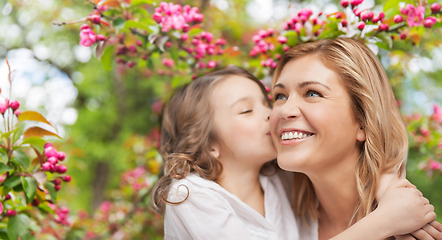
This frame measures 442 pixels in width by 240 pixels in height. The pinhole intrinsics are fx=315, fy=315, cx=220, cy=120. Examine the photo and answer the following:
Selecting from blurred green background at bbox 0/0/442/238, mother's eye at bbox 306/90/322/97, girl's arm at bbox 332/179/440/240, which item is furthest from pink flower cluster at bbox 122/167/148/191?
girl's arm at bbox 332/179/440/240

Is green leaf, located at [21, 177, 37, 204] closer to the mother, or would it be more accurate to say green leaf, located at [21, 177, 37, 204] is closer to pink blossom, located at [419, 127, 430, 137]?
the mother

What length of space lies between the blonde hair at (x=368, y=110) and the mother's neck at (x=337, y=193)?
0.05 m

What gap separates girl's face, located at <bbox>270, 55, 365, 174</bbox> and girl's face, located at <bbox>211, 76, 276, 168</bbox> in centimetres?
22

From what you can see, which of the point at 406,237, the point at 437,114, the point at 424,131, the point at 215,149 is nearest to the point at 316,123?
the point at 406,237

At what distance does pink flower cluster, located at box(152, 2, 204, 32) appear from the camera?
1.86 meters

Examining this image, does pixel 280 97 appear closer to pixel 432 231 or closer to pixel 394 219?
pixel 394 219

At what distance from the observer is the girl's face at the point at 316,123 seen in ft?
5.08

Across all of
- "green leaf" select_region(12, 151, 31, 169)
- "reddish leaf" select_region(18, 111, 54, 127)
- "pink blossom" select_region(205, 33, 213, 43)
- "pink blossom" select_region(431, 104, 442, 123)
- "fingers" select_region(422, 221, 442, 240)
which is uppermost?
"pink blossom" select_region(205, 33, 213, 43)

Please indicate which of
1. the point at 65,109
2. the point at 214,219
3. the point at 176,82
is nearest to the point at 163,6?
the point at 176,82

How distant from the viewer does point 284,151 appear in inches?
65.1

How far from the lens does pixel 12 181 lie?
1528mm

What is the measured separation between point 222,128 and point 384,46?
105cm

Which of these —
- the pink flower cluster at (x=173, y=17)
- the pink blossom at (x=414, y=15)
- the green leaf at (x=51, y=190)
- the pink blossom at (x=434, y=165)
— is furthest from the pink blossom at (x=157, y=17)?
the pink blossom at (x=434, y=165)

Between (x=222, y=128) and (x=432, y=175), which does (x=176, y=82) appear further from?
(x=432, y=175)
